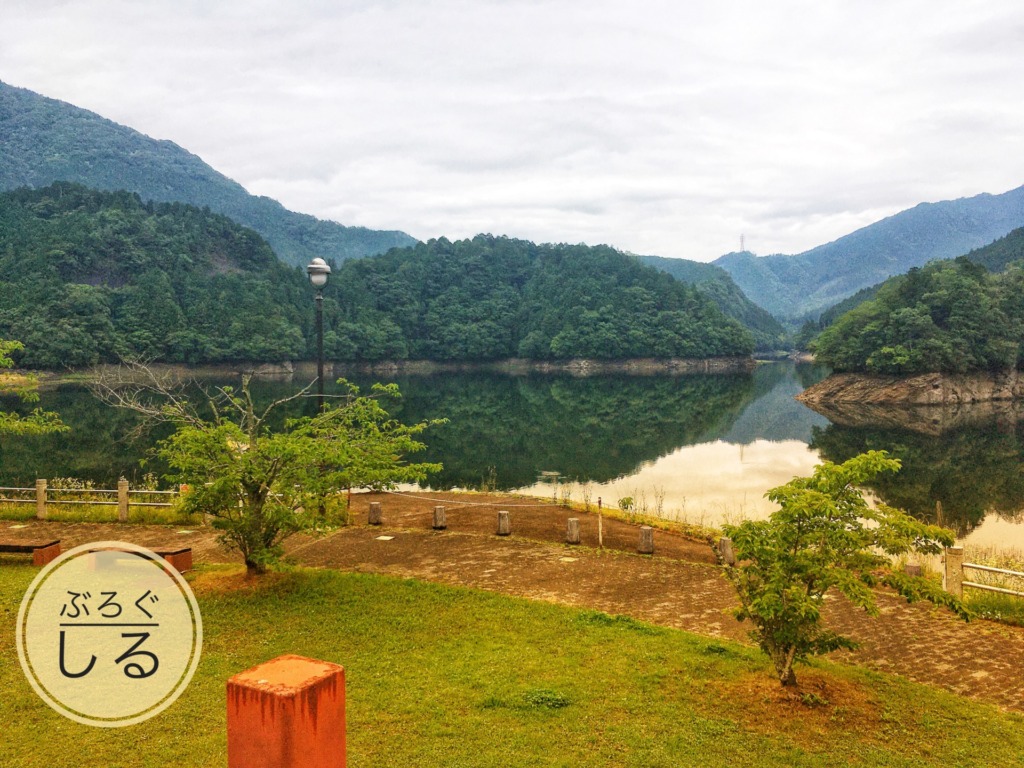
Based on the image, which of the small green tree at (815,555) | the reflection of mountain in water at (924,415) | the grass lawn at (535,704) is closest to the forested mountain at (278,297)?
the reflection of mountain in water at (924,415)

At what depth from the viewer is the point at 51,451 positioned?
34438 mm

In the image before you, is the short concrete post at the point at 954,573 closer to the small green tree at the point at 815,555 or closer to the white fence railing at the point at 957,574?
the white fence railing at the point at 957,574

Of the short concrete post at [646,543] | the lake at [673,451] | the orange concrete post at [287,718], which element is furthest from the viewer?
the lake at [673,451]

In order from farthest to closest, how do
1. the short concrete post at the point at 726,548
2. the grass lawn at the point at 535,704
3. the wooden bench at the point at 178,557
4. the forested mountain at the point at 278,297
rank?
the forested mountain at the point at 278,297
the short concrete post at the point at 726,548
the wooden bench at the point at 178,557
the grass lawn at the point at 535,704

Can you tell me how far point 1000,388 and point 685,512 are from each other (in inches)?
2512

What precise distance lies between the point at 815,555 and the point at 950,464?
32.6 metres

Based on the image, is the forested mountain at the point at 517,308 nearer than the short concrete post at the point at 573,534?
No

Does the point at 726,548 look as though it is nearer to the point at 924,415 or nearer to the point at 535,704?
the point at 535,704

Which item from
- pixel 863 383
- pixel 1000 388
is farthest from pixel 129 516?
pixel 1000 388

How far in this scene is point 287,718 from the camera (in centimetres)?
285

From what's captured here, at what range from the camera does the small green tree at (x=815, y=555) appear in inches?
296

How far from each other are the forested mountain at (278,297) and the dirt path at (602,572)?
8511 cm

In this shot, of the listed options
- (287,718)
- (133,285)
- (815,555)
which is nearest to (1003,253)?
(815,555)

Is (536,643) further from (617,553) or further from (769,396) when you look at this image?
(769,396)
